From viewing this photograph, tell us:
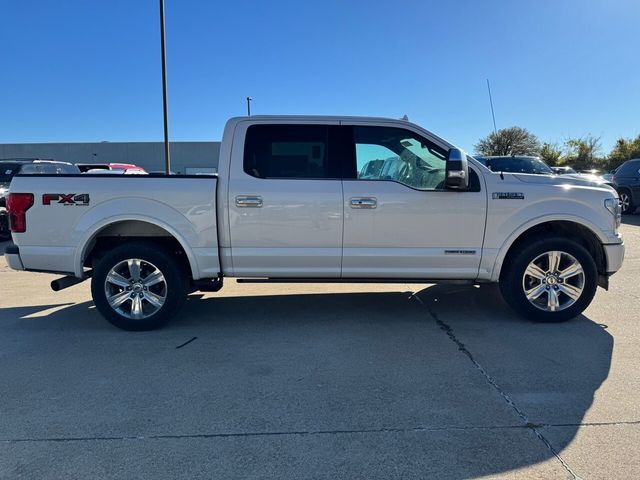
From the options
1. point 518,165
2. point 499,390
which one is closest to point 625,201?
point 518,165

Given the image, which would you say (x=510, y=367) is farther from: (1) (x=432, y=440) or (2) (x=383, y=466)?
(2) (x=383, y=466)

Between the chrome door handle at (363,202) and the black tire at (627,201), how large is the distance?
1397cm

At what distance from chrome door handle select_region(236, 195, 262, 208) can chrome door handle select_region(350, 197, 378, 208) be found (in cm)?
90

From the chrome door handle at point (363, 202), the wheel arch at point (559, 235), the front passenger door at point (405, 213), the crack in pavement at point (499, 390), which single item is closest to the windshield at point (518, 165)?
the wheel arch at point (559, 235)

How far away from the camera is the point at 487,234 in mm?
4637

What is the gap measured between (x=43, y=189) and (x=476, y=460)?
438 cm

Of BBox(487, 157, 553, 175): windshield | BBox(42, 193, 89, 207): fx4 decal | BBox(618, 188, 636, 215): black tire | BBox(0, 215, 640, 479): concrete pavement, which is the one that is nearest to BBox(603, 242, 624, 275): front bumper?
BBox(0, 215, 640, 479): concrete pavement

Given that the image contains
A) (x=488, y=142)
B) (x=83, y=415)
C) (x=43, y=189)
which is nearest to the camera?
(x=83, y=415)

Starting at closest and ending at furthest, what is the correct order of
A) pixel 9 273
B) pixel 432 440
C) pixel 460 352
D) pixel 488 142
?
1. pixel 432 440
2. pixel 460 352
3. pixel 9 273
4. pixel 488 142

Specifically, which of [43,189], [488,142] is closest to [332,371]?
[43,189]

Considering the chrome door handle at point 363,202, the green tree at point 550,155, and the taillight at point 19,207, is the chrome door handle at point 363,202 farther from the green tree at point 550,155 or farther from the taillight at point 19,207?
the green tree at point 550,155

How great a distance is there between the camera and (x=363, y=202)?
4.50 m

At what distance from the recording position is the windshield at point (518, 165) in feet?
40.5

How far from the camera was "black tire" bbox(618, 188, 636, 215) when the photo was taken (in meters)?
14.9
